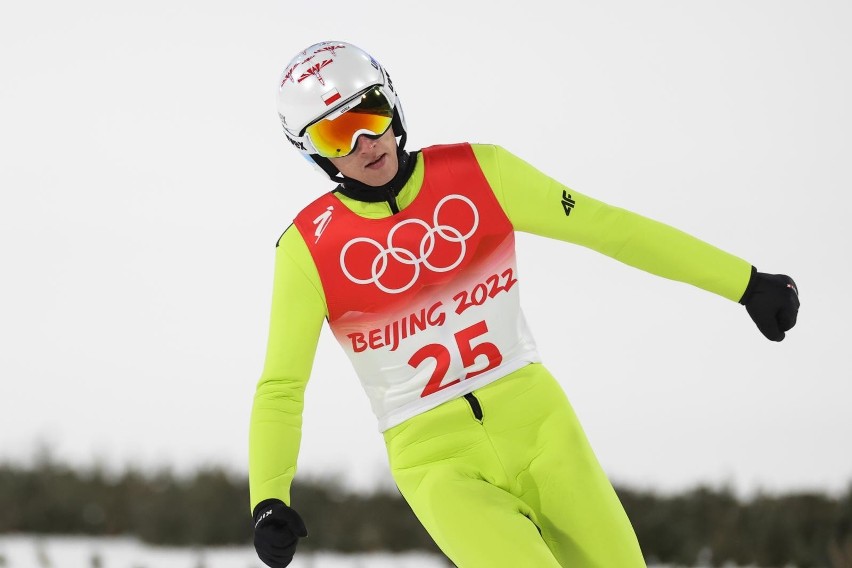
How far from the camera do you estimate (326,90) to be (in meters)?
3.04

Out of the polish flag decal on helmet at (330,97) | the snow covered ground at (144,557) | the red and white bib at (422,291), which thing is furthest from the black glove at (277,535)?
the snow covered ground at (144,557)

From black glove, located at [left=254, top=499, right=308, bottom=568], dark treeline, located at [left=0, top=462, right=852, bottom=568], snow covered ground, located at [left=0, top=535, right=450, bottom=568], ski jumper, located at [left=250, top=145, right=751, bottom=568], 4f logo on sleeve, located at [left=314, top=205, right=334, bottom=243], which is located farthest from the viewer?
dark treeline, located at [left=0, top=462, right=852, bottom=568]

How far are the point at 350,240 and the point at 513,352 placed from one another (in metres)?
0.59

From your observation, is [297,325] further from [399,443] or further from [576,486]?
[576,486]

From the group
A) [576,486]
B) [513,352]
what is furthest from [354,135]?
[576,486]

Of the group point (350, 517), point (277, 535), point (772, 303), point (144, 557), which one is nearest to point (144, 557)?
point (144, 557)

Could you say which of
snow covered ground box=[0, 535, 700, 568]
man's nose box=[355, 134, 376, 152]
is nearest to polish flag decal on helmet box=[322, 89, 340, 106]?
man's nose box=[355, 134, 376, 152]

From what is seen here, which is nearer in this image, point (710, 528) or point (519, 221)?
point (519, 221)

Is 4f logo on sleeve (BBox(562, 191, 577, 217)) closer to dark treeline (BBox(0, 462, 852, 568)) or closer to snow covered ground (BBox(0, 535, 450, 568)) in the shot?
snow covered ground (BBox(0, 535, 450, 568))

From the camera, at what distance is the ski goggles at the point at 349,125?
3045mm

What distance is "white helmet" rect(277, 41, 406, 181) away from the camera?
3.04 meters

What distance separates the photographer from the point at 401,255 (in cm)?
310

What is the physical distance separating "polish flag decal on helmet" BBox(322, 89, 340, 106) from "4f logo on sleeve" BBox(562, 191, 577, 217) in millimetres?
724

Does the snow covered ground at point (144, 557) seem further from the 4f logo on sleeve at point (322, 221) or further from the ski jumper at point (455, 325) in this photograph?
the 4f logo on sleeve at point (322, 221)
